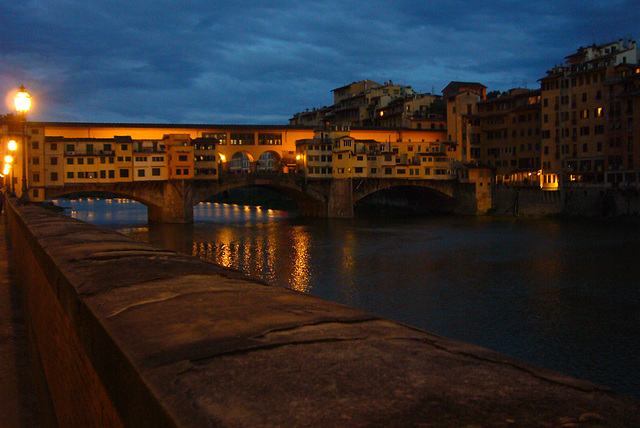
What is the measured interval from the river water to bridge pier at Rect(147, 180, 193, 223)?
305cm

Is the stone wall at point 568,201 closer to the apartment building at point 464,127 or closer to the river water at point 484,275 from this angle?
the river water at point 484,275

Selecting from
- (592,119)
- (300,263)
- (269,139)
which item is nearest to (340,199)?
(269,139)

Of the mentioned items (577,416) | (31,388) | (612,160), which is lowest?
(31,388)

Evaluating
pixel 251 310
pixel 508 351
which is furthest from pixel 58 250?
pixel 508 351

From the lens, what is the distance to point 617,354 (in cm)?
1429

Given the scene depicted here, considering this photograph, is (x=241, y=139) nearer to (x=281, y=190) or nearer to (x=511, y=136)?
(x=281, y=190)

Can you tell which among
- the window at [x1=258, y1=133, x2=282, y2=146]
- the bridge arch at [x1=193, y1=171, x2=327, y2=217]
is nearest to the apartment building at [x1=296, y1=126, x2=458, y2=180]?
the bridge arch at [x1=193, y1=171, x2=327, y2=217]

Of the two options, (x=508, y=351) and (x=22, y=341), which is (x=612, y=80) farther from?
(x=22, y=341)

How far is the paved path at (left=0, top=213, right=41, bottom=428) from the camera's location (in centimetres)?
536

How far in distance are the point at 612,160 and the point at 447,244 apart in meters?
22.9

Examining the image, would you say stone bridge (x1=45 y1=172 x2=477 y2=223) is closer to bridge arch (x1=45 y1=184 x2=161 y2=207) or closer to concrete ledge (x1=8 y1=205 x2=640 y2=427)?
bridge arch (x1=45 y1=184 x2=161 y2=207)

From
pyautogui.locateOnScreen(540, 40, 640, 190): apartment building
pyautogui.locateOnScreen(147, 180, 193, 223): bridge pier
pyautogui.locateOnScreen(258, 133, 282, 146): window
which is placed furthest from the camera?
pyautogui.locateOnScreen(258, 133, 282, 146): window

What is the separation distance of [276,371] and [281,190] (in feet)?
186

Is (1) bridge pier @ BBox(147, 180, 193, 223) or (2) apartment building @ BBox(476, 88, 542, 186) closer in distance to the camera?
(1) bridge pier @ BBox(147, 180, 193, 223)
